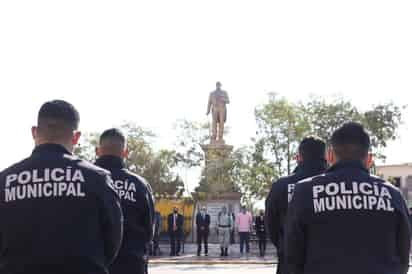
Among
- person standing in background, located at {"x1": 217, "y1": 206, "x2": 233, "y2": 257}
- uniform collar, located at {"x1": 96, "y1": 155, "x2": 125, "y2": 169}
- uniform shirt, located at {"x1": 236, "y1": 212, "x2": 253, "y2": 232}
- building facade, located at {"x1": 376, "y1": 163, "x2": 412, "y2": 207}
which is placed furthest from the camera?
building facade, located at {"x1": 376, "y1": 163, "x2": 412, "y2": 207}

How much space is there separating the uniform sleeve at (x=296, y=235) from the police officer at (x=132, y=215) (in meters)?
2.00

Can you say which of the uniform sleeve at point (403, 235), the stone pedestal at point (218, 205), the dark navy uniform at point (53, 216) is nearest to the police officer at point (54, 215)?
the dark navy uniform at point (53, 216)

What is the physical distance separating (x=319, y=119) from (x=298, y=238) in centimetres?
3565

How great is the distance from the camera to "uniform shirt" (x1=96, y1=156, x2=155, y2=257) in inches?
287

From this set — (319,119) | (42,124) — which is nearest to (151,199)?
(42,124)

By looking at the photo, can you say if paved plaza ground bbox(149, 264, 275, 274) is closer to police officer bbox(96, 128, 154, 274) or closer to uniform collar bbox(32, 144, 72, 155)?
police officer bbox(96, 128, 154, 274)

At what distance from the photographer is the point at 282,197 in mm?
7816

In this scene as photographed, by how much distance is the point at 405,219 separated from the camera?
554cm

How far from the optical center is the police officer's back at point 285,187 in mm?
7816

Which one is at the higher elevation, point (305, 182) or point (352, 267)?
point (305, 182)

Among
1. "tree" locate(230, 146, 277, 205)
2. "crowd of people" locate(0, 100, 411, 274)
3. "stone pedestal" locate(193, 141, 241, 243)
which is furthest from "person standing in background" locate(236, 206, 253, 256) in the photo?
"crowd of people" locate(0, 100, 411, 274)

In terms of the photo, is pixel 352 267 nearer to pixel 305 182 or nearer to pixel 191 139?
pixel 305 182

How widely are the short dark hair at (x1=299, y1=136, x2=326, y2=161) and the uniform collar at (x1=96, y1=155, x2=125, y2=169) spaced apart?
1740mm

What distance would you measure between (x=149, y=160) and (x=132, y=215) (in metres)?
47.1
